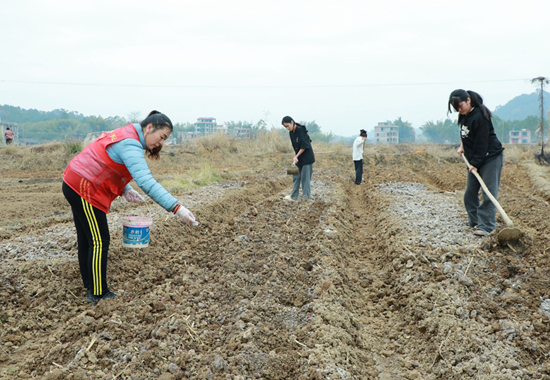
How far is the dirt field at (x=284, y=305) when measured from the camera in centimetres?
282

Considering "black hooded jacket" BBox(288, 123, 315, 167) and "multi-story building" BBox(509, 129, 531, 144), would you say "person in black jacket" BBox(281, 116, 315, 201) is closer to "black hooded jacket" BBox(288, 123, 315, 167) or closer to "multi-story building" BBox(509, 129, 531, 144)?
"black hooded jacket" BBox(288, 123, 315, 167)

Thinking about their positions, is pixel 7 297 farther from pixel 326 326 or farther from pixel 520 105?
pixel 520 105

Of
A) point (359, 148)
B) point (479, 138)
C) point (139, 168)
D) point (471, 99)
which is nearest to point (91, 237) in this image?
point (139, 168)

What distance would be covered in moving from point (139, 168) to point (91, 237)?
0.81 meters

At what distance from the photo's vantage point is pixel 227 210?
835 cm

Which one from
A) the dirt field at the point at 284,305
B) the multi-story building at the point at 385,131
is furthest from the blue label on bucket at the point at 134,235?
the multi-story building at the point at 385,131

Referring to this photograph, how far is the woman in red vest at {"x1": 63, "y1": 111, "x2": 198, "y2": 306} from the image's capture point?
10.6 feet

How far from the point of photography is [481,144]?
525 cm

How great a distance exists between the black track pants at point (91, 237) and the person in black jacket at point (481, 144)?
14.8 feet

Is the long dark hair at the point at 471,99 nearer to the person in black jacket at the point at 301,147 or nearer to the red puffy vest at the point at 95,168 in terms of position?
the person in black jacket at the point at 301,147

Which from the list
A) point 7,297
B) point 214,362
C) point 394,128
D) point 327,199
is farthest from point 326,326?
point 394,128

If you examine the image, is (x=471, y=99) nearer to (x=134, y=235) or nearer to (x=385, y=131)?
(x=134, y=235)

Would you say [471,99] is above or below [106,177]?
above

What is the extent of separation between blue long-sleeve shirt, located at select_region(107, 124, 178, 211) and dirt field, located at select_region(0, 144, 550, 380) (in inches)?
37.9
